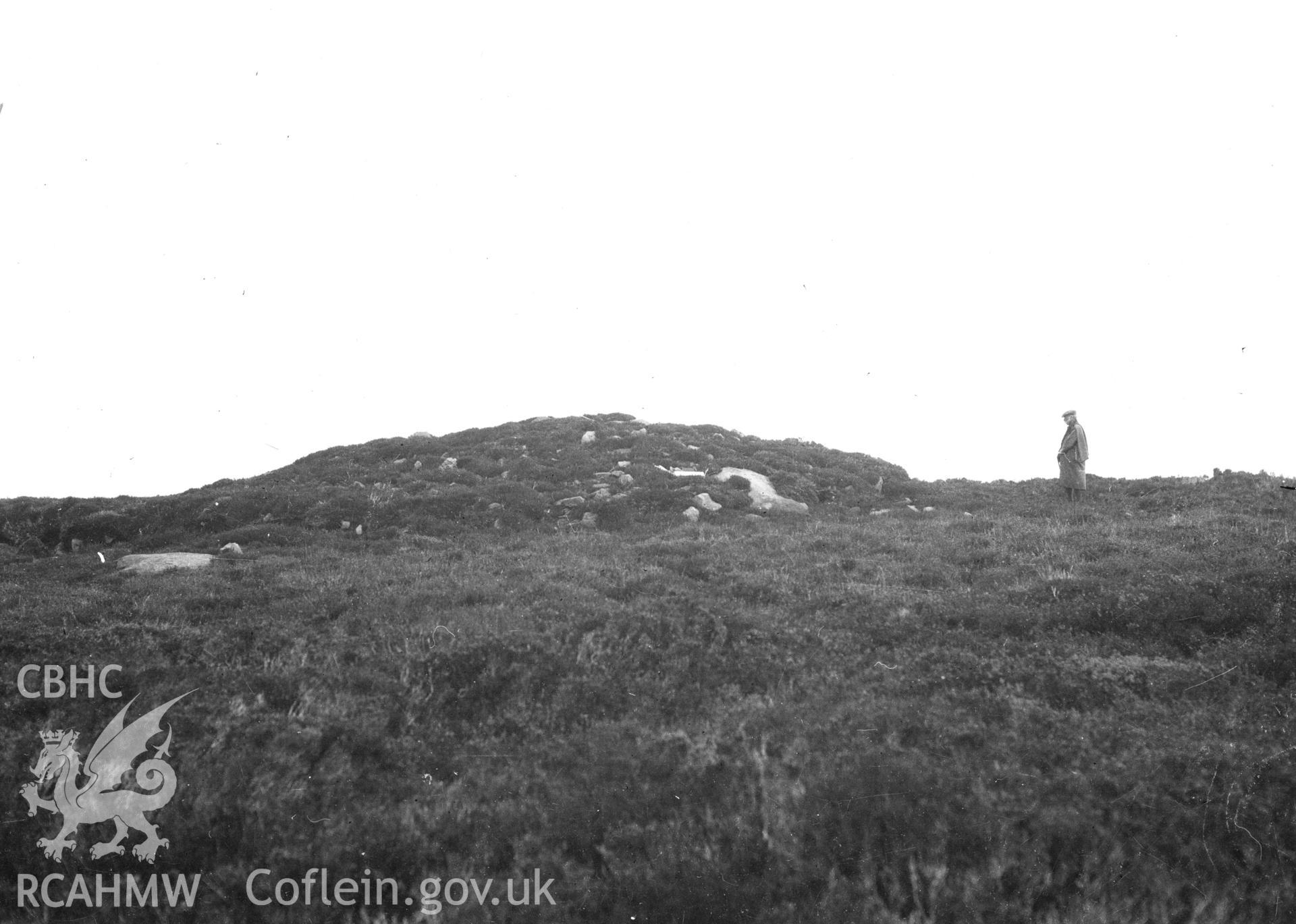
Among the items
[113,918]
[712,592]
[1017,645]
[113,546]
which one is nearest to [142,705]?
[113,918]

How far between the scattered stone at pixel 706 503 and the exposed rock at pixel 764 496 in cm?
123

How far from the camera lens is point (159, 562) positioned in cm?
1625

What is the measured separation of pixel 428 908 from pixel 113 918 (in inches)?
111

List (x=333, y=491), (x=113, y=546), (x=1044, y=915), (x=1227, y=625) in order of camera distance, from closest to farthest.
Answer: (x=1044, y=915)
(x=1227, y=625)
(x=113, y=546)
(x=333, y=491)

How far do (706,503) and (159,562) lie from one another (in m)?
13.7

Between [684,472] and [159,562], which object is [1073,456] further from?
[159,562]

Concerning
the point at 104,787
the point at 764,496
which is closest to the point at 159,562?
the point at 104,787

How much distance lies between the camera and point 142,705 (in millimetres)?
8969

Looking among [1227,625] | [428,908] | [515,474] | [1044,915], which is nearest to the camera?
[1044,915]

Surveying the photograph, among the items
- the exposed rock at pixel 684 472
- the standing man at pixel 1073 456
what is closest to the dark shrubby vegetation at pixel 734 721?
the standing man at pixel 1073 456

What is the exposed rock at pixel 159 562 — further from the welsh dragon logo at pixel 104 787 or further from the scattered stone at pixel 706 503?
the scattered stone at pixel 706 503

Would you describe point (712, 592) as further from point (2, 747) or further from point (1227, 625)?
point (2, 747)

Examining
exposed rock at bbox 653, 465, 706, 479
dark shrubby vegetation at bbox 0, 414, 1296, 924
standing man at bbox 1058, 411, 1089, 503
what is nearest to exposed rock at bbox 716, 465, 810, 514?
exposed rock at bbox 653, 465, 706, 479

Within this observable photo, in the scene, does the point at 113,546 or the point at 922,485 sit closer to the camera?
the point at 113,546
